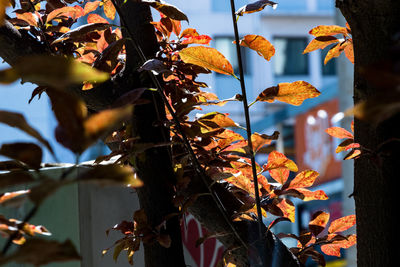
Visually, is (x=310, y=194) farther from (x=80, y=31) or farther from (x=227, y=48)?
(x=227, y=48)

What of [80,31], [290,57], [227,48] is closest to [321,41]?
[80,31]

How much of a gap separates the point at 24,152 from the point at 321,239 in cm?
39

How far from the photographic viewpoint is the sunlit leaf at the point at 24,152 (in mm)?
273

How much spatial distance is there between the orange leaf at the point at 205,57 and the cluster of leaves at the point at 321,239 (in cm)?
20

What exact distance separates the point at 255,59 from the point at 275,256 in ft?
29.3

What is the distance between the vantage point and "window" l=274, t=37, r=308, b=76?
9.20 meters

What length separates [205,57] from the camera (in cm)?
49

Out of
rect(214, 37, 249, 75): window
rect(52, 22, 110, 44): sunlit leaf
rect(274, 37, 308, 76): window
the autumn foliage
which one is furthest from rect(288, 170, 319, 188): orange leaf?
rect(274, 37, 308, 76): window

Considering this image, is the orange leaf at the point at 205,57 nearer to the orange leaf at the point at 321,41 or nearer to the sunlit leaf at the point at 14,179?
the orange leaf at the point at 321,41

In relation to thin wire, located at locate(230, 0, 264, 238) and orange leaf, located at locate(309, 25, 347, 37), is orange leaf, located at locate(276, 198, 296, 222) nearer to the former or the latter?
thin wire, located at locate(230, 0, 264, 238)

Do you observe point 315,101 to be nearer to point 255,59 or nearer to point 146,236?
point 255,59

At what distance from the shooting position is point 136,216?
0.53m

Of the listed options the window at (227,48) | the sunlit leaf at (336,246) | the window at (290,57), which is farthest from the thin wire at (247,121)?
the window at (290,57)

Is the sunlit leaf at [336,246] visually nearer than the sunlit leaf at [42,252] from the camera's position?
No
